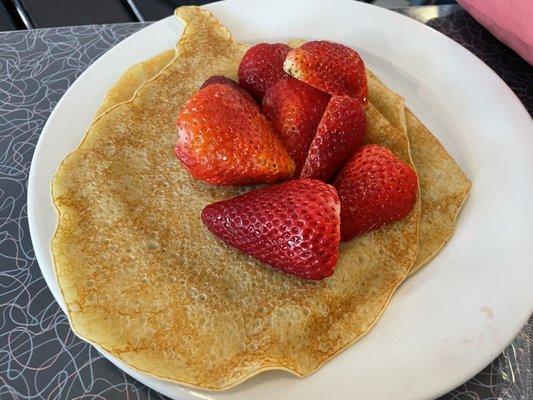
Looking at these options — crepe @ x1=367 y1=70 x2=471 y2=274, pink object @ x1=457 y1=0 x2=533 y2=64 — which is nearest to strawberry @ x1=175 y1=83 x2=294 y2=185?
crepe @ x1=367 y1=70 x2=471 y2=274

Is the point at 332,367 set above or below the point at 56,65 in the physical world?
below

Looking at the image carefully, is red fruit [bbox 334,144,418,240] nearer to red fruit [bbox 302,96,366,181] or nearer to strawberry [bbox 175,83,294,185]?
red fruit [bbox 302,96,366,181]

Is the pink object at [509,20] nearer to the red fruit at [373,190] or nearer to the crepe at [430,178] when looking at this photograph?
Answer: the crepe at [430,178]

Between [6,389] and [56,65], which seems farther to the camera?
[56,65]

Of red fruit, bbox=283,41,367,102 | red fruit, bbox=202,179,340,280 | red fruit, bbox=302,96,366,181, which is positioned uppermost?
red fruit, bbox=283,41,367,102

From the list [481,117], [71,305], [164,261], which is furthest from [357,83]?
[71,305]

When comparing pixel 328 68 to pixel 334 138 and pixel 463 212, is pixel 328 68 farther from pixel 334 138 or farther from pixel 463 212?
pixel 463 212

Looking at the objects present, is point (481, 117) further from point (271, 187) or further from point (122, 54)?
point (122, 54)
